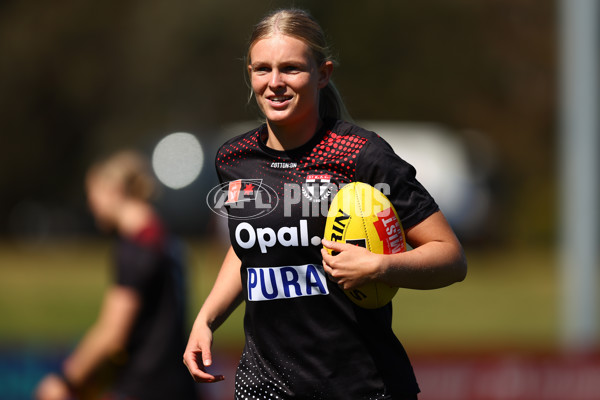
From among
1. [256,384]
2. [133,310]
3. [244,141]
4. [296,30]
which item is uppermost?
[296,30]

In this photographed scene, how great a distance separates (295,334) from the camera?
318 cm

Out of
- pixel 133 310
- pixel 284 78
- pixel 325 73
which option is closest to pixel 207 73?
pixel 133 310

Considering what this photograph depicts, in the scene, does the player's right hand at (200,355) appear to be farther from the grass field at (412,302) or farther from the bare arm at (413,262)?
the grass field at (412,302)

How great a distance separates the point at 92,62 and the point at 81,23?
1.84 m

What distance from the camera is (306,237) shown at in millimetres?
3125

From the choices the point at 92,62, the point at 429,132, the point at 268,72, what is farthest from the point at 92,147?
the point at 268,72

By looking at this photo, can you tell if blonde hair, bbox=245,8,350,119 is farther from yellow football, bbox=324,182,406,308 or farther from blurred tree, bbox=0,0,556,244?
blurred tree, bbox=0,0,556,244

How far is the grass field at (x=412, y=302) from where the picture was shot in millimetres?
15557

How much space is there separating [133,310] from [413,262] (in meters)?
3.08

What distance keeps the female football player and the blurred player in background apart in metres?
2.56

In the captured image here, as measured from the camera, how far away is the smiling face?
3111 millimetres

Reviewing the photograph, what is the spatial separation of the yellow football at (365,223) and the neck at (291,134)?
0.82ft

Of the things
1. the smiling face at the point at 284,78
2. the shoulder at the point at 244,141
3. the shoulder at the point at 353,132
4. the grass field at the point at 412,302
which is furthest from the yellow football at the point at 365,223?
the grass field at the point at 412,302

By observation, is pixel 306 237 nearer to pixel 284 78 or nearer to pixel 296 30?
pixel 284 78
